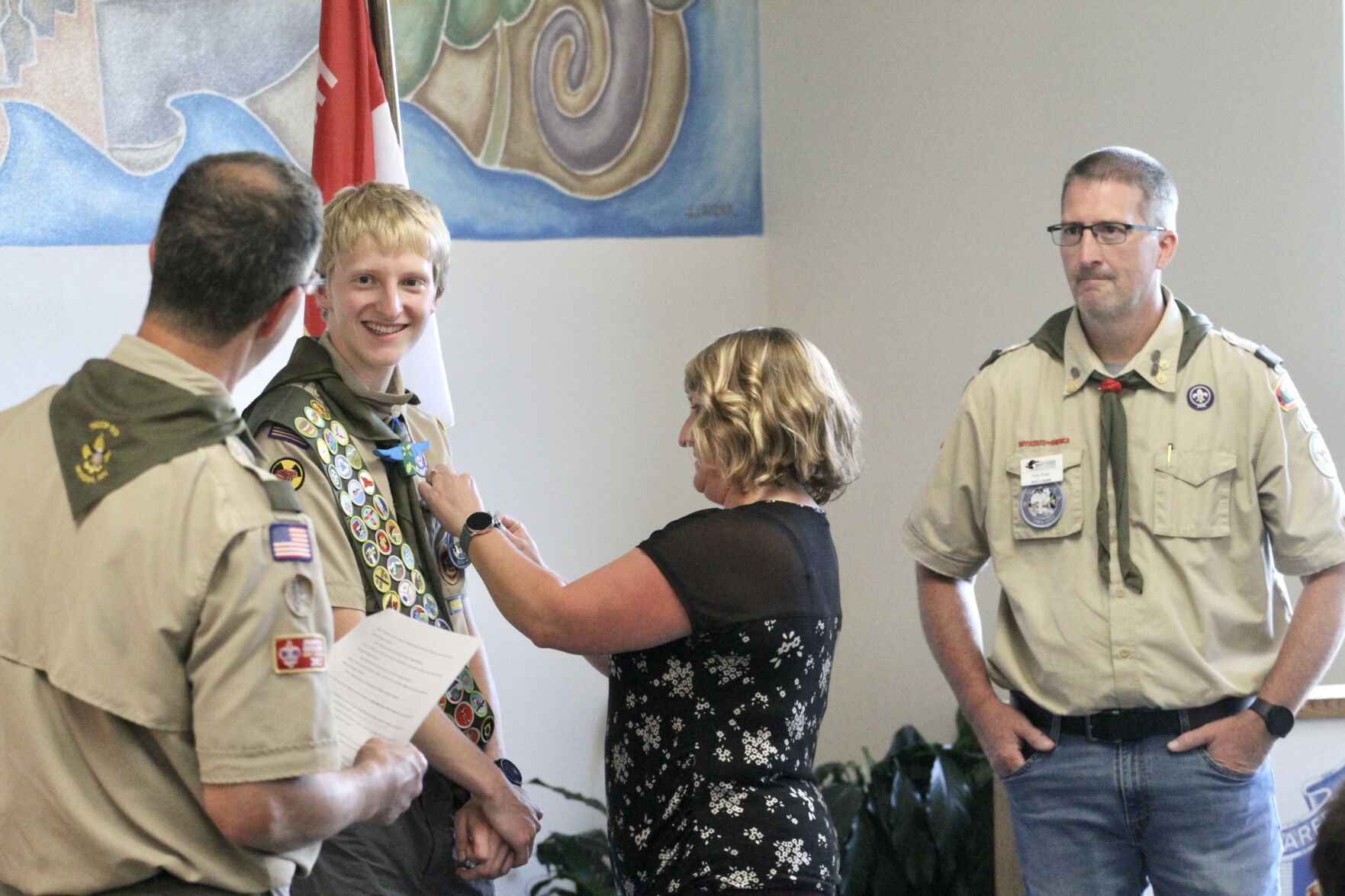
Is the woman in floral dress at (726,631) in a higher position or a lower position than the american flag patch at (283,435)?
lower

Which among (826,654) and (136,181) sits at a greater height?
(136,181)

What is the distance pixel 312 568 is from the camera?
1.38 m

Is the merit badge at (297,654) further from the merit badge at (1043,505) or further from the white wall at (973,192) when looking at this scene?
the white wall at (973,192)

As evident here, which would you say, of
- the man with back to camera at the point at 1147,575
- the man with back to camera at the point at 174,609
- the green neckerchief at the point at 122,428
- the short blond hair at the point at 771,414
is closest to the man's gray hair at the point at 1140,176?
the man with back to camera at the point at 1147,575

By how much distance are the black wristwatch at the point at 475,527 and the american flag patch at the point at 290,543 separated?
604 mm

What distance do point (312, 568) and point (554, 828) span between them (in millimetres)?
2769

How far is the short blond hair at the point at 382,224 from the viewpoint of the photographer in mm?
2014

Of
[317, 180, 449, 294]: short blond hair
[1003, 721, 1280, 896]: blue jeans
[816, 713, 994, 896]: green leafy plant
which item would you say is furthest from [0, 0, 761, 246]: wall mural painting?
[1003, 721, 1280, 896]: blue jeans

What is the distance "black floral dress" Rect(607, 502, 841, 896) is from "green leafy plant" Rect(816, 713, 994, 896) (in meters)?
1.90

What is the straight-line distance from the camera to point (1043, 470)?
2.42 m

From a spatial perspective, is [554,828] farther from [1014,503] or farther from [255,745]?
[255,745]

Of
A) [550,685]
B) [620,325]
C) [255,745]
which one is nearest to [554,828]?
[550,685]

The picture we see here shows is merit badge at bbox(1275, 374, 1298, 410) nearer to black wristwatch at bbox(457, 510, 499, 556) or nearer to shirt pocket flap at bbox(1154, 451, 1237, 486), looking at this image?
shirt pocket flap at bbox(1154, 451, 1237, 486)
